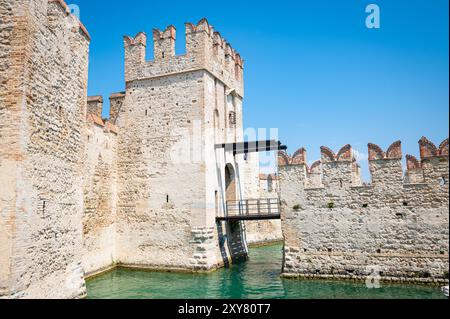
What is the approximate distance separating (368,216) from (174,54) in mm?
10115

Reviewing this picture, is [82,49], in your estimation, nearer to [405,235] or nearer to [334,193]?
[334,193]

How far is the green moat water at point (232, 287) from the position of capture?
34.9 feet

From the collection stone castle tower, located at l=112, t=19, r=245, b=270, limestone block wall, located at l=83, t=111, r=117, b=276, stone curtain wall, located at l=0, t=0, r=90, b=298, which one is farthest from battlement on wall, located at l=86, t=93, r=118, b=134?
stone curtain wall, located at l=0, t=0, r=90, b=298

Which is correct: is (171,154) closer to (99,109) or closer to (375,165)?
(99,109)

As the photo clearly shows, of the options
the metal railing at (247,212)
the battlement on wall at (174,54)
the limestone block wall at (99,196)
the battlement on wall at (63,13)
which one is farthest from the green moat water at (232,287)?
the battlement on wall at (174,54)

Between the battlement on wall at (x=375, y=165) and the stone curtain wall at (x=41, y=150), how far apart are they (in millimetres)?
7033

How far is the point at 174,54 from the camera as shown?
53.1 feet

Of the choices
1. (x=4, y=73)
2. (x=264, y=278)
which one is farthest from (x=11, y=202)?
(x=264, y=278)

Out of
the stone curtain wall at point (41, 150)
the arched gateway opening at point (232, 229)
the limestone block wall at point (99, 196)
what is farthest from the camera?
the arched gateway opening at point (232, 229)

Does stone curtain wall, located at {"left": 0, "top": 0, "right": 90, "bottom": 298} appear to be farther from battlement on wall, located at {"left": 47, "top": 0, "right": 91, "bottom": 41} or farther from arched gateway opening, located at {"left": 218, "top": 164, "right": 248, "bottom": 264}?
arched gateway opening, located at {"left": 218, "top": 164, "right": 248, "bottom": 264}

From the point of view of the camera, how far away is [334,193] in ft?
41.0

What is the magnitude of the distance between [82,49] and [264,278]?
9.52m

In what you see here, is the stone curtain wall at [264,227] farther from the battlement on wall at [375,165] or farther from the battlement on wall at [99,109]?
the battlement on wall at [99,109]

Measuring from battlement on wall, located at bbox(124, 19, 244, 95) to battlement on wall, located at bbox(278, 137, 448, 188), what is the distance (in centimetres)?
544
